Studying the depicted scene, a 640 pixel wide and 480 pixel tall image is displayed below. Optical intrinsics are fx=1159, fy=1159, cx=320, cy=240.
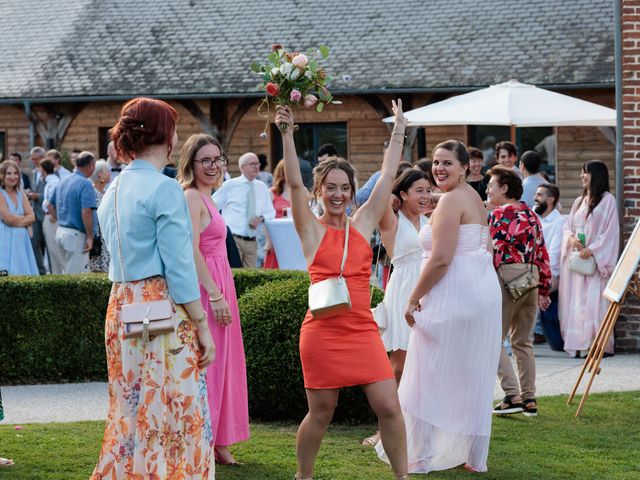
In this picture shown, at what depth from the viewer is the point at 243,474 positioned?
671 cm

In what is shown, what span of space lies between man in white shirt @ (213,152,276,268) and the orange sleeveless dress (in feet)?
26.8

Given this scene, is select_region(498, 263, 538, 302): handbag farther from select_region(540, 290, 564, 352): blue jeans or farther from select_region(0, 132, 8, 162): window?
select_region(0, 132, 8, 162): window

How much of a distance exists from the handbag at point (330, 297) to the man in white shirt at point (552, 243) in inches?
261

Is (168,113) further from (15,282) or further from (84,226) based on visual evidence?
(84,226)

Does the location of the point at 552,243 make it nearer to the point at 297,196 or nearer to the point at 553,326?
the point at 553,326

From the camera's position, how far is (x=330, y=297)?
586 cm

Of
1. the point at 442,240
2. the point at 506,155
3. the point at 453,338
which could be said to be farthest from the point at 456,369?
the point at 506,155

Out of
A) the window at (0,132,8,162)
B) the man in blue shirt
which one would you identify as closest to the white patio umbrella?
the man in blue shirt

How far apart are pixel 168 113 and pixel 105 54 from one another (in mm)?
20539

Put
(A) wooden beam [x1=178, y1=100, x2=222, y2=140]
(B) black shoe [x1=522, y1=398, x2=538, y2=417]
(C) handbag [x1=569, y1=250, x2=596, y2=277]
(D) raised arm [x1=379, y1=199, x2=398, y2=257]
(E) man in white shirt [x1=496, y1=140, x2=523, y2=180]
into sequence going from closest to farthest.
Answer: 1. (D) raised arm [x1=379, y1=199, x2=398, y2=257]
2. (B) black shoe [x1=522, y1=398, x2=538, y2=417]
3. (C) handbag [x1=569, y1=250, x2=596, y2=277]
4. (E) man in white shirt [x1=496, y1=140, x2=523, y2=180]
5. (A) wooden beam [x1=178, y1=100, x2=222, y2=140]

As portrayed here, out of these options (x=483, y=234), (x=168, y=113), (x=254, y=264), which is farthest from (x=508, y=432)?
(x=254, y=264)

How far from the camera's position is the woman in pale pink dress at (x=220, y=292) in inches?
267

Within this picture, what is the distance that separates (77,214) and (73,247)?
1.43 ft

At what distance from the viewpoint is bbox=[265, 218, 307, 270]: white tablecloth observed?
13719 millimetres
